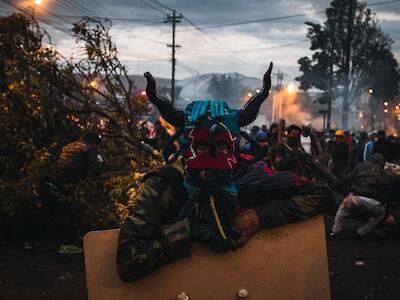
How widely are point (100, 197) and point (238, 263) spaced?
463 centimetres

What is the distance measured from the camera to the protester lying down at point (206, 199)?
2201 millimetres

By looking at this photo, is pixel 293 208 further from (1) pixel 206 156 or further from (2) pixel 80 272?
(2) pixel 80 272

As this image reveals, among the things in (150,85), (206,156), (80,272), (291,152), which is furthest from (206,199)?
(291,152)

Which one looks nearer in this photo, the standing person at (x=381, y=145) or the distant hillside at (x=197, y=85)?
the standing person at (x=381, y=145)

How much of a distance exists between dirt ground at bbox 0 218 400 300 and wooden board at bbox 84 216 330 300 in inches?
124

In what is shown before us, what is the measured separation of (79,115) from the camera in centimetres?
748

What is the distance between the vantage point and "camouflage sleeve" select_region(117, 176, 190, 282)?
216 cm

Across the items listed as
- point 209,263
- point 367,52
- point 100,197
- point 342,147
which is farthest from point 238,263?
point 367,52

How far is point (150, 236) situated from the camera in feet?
7.34

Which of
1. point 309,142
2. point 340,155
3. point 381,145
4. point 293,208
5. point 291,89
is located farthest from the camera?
point 291,89

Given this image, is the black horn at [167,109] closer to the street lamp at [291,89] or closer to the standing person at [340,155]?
the standing person at [340,155]

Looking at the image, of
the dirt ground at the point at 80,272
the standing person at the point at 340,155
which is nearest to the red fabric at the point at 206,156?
the dirt ground at the point at 80,272

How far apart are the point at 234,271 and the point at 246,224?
0.21 m

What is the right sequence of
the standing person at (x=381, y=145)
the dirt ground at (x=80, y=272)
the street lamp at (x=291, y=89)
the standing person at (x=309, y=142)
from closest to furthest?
the dirt ground at (x=80, y=272), the standing person at (x=309, y=142), the standing person at (x=381, y=145), the street lamp at (x=291, y=89)
